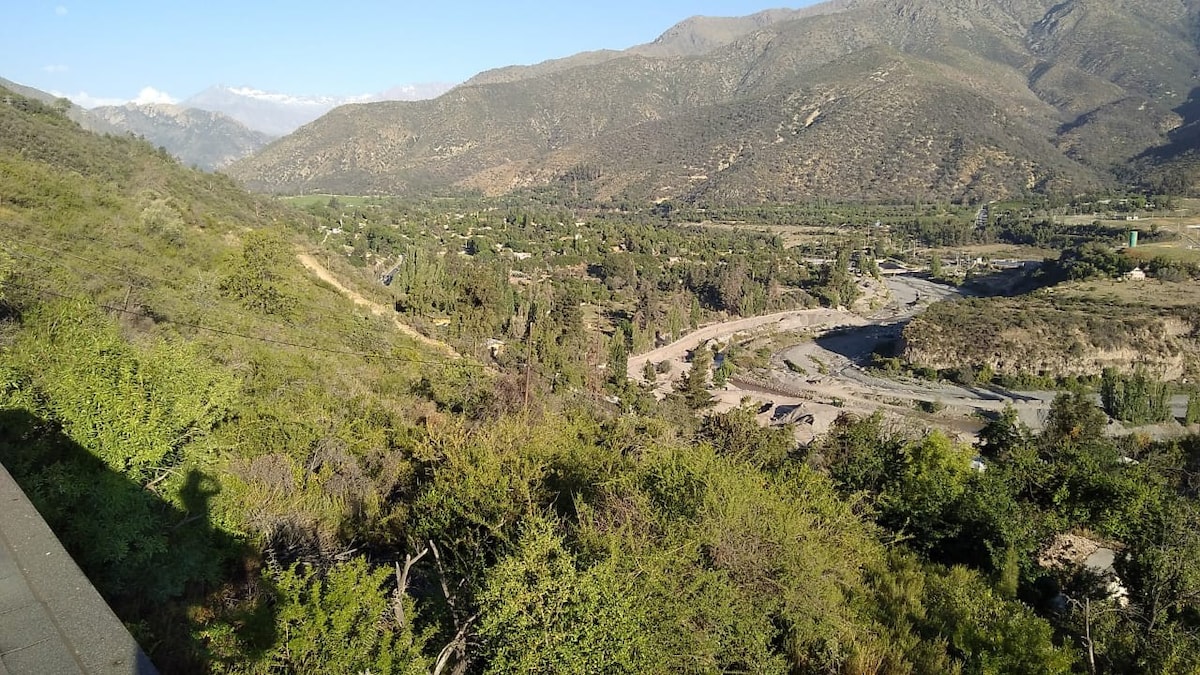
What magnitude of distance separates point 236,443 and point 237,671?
7.60m

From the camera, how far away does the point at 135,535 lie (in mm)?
7059

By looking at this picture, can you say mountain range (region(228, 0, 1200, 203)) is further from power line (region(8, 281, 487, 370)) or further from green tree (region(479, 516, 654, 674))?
green tree (region(479, 516, 654, 674))

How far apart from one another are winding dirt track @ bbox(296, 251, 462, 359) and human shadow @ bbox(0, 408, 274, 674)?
22347 mm

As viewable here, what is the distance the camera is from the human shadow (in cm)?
686

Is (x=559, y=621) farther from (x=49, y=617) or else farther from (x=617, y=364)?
(x=617, y=364)

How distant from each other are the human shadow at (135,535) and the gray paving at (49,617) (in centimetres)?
287

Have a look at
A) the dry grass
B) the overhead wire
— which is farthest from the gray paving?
the dry grass

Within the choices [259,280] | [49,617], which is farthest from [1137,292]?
[49,617]

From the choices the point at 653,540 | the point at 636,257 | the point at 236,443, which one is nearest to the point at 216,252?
the point at 236,443

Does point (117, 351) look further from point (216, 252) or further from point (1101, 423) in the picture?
point (1101, 423)

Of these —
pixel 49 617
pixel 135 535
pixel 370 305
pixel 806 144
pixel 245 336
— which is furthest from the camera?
pixel 806 144

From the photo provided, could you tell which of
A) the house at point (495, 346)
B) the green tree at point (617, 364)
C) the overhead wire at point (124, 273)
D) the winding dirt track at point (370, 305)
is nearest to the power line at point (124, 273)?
the overhead wire at point (124, 273)

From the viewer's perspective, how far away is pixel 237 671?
5.56 meters

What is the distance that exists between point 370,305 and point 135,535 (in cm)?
2948
